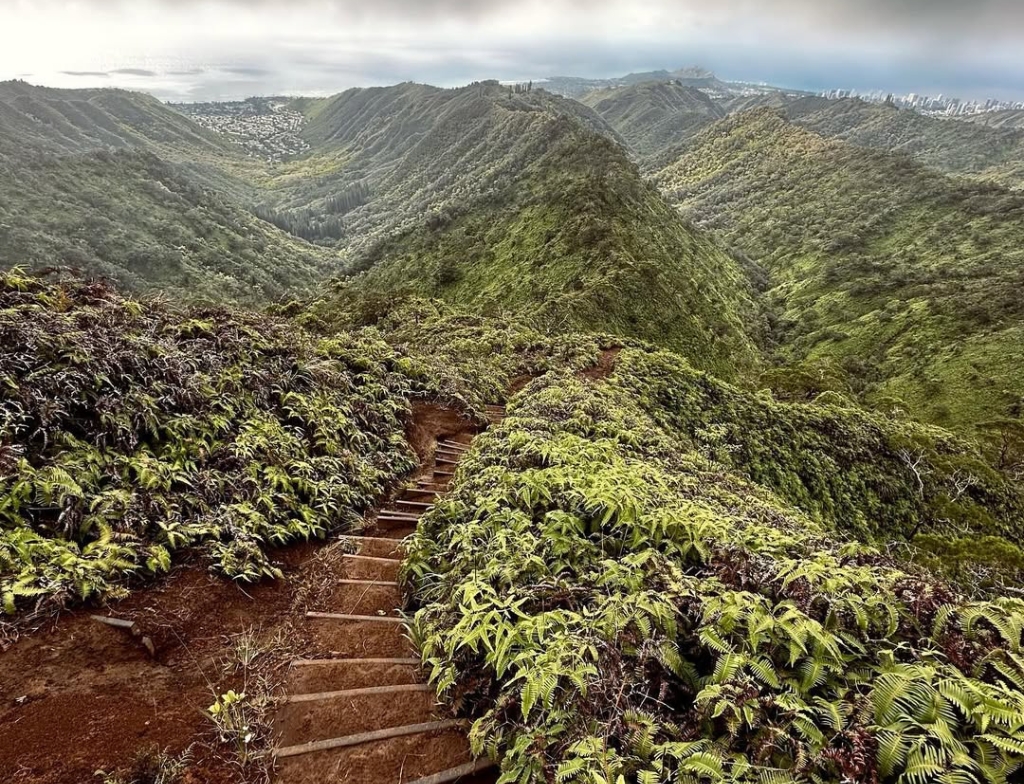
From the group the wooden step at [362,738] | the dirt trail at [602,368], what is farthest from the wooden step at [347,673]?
the dirt trail at [602,368]

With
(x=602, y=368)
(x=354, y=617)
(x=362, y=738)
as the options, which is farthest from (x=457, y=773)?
(x=602, y=368)

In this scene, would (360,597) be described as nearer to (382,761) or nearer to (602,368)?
(382,761)

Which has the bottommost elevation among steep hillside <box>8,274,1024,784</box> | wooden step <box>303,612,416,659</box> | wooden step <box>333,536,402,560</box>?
wooden step <box>333,536,402,560</box>

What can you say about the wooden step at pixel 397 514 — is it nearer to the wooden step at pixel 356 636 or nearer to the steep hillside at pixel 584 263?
the wooden step at pixel 356 636

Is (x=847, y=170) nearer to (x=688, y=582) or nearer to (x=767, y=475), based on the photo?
(x=767, y=475)

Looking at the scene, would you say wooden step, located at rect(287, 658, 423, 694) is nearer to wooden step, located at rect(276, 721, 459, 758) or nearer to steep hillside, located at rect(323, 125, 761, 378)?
wooden step, located at rect(276, 721, 459, 758)

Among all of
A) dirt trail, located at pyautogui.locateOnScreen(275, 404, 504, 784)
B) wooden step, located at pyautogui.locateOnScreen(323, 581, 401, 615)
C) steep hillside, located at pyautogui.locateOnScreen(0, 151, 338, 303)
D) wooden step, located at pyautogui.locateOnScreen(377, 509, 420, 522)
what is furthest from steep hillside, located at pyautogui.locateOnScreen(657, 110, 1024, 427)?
steep hillside, located at pyautogui.locateOnScreen(0, 151, 338, 303)
